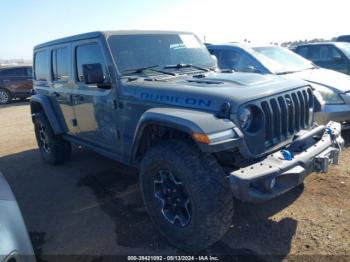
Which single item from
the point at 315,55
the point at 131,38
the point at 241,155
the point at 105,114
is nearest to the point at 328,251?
the point at 241,155

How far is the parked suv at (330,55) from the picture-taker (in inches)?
381

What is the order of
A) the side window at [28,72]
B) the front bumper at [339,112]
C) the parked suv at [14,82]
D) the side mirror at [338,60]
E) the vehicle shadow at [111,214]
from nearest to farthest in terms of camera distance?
the vehicle shadow at [111,214], the front bumper at [339,112], the side mirror at [338,60], the parked suv at [14,82], the side window at [28,72]

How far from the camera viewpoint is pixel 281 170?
2.97m

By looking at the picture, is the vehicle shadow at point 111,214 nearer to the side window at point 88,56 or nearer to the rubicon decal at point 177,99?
the rubicon decal at point 177,99

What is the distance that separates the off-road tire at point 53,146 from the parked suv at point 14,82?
11498mm

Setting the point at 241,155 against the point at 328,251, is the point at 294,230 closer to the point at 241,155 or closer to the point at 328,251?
the point at 328,251

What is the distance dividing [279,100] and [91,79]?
6.70ft

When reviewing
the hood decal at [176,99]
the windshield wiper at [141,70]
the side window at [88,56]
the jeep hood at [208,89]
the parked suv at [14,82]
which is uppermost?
the side window at [88,56]

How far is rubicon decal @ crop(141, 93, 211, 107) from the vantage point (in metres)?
3.31

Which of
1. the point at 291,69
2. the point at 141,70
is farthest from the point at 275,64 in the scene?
the point at 141,70

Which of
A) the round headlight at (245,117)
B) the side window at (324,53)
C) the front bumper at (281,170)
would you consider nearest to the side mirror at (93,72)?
the round headlight at (245,117)

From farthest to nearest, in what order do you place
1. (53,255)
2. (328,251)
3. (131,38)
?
(131,38)
(53,255)
(328,251)

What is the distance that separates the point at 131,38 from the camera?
4.40 meters

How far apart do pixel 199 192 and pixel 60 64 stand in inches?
138
